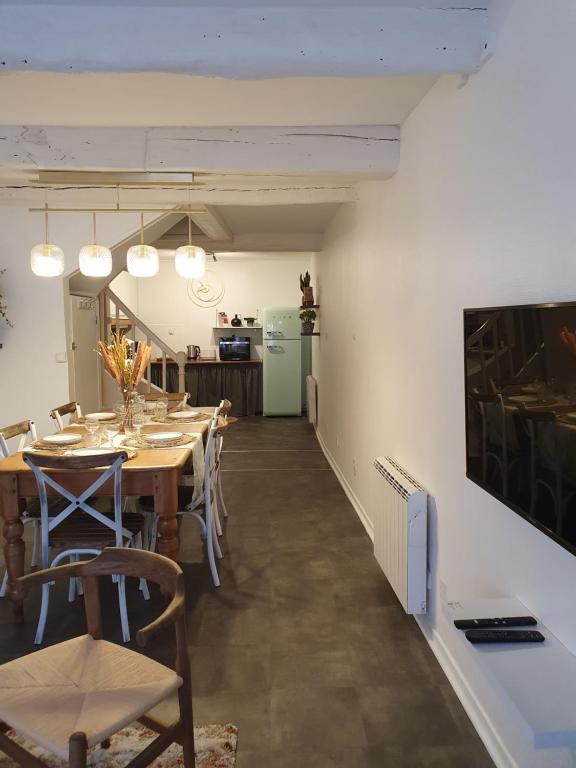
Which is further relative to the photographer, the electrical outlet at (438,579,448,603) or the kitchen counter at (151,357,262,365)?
the kitchen counter at (151,357,262,365)

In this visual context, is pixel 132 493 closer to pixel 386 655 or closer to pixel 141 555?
pixel 141 555

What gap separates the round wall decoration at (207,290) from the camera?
31.3ft

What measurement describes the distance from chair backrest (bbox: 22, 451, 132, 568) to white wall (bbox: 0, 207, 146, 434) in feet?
8.56

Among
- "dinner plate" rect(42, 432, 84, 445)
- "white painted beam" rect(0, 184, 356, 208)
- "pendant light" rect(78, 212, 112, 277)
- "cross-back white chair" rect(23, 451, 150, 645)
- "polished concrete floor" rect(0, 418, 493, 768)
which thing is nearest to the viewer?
"polished concrete floor" rect(0, 418, 493, 768)

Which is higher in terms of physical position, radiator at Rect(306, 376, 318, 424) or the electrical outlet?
radiator at Rect(306, 376, 318, 424)

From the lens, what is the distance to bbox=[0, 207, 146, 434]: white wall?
5.04m

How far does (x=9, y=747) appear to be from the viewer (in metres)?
1.55

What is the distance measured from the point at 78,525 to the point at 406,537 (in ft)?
5.18

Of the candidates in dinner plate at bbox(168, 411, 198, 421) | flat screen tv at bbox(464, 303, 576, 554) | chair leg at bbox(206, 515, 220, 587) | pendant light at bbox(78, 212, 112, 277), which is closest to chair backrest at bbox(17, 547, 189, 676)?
flat screen tv at bbox(464, 303, 576, 554)

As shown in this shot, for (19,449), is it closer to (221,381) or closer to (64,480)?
(64,480)

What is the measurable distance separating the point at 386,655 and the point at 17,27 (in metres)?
2.79

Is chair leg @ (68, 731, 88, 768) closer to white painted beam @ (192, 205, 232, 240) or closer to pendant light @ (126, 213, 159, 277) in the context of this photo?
pendant light @ (126, 213, 159, 277)

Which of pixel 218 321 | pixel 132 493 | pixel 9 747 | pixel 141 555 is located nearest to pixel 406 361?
pixel 132 493

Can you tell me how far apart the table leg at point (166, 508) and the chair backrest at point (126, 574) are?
0.93 metres
